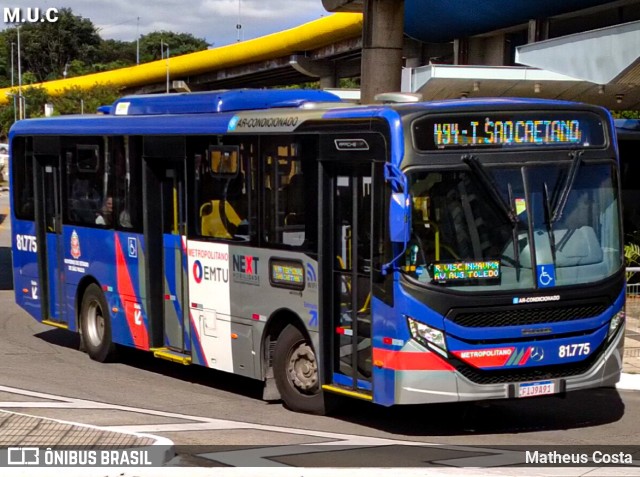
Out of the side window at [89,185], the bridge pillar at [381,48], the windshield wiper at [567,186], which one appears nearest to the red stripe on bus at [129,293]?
the side window at [89,185]

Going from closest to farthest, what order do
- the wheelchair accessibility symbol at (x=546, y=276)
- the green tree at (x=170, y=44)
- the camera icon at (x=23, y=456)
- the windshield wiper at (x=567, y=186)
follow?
the camera icon at (x=23, y=456)
the wheelchair accessibility symbol at (x=546, y=276)
the windshield wiper at (x=567, y=186)
the green tree at (x=170, y=44)

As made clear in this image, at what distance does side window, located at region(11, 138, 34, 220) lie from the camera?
17.5m

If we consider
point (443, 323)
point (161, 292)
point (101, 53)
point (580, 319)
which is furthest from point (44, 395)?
point (101, 53)

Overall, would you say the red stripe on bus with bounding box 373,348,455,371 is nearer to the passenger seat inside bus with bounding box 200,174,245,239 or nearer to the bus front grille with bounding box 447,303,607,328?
the bus front grille with bounding box 447,303,607,328

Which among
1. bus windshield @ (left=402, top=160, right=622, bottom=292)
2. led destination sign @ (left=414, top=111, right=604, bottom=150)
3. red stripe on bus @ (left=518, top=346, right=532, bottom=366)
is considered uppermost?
led destination sign @ (left=414, top=111, right=604, bottom=150)

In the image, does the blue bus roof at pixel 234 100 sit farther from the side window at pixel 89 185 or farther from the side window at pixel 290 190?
the side window at pixel 89 185

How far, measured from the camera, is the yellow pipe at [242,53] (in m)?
56.9

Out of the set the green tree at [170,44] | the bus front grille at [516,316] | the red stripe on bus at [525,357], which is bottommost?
the red stripe on bus at [525,357]

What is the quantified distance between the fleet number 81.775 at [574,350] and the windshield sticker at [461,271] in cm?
104

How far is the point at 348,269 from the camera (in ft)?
36.9

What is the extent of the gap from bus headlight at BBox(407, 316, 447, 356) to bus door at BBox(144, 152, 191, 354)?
4.25 metres

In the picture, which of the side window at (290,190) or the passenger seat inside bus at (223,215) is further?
the passenger seat inside bus at (223,215)

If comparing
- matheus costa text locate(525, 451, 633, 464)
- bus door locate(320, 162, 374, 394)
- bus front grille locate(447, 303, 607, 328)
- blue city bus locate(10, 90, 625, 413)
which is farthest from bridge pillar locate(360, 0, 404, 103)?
matheus costa text locate(525, 451, 633, 464)

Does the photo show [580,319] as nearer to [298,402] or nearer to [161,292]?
[298,402]
